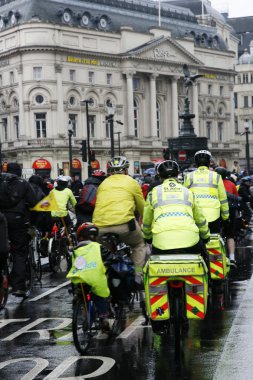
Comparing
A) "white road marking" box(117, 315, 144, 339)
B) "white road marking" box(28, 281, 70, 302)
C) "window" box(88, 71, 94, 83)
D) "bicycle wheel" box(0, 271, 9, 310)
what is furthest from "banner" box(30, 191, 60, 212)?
"window" box(88, 71, 94, 83)

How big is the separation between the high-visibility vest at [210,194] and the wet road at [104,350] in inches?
49.5

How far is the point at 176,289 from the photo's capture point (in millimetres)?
8242

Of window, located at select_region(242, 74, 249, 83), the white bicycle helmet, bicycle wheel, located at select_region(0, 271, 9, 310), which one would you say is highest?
window, located at select_region(242, 74, 249, 83)

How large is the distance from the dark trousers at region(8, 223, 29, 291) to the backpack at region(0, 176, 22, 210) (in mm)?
342

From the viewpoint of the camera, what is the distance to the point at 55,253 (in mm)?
16156

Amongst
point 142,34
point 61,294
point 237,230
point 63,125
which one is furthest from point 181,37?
point 61,294

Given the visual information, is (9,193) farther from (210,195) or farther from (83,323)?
(83,323)

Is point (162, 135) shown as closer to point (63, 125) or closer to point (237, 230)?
point (63, 125)

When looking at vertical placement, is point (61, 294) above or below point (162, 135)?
below

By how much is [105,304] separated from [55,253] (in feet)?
23.3

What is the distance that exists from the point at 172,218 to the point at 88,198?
479 centimetres

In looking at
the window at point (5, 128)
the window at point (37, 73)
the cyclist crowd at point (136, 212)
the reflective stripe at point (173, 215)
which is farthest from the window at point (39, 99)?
the reflective stripe at point (173, 215)

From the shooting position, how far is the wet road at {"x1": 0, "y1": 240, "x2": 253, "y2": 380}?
7754 millimetres

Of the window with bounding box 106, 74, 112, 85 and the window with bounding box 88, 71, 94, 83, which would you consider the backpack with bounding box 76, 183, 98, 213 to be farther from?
the window with bounding box 106, 74, 112, 85
